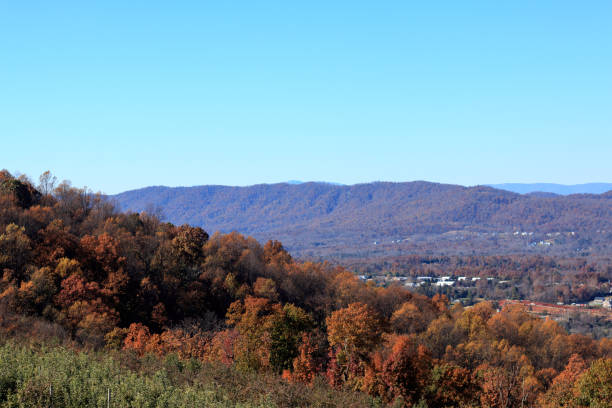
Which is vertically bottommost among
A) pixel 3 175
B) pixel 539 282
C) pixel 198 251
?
pixel 539 282

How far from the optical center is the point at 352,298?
238 ft

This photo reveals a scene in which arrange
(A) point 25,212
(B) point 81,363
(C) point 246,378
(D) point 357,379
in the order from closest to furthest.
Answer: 1. (B) point 81,363
2. (C) point 246,378
3. (D) point 357,379
4. (A) point 25,212

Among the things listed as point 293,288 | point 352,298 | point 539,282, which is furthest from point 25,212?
point 539,282

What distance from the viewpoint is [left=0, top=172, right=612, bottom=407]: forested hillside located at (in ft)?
86.6

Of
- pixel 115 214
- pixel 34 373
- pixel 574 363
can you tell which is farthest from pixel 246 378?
pixel 115 214

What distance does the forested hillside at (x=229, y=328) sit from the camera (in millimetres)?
26406

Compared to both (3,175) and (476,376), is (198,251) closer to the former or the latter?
(3,175)

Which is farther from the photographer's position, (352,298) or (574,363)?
(352,298)

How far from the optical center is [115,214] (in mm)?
79688

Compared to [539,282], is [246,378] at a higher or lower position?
higher

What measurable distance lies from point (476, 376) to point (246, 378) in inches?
874

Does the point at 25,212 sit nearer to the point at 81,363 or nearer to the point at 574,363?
the point at 81,363

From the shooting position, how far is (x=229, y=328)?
5528 cm

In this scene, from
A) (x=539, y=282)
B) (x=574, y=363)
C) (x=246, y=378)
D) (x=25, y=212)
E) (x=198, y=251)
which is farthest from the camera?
(x=539, y=282)
